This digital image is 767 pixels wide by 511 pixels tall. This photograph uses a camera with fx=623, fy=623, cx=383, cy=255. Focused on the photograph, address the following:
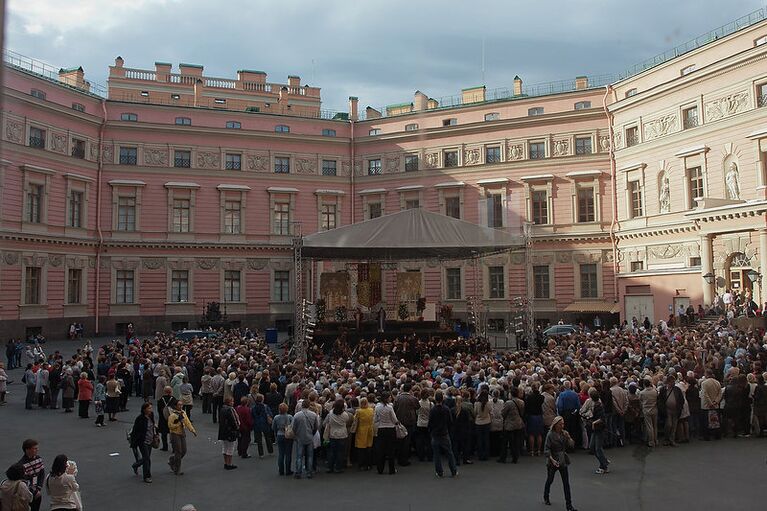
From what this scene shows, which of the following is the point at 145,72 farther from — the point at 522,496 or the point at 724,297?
the point at 522,496

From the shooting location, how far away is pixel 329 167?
1695 inches

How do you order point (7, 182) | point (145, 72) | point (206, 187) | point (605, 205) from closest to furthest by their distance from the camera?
point (7, 182)
point (605, 205)
point (206, 187)
point (145, 72)

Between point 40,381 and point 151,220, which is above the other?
point 151,220

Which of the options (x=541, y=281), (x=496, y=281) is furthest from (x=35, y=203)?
(x=541, y=281)

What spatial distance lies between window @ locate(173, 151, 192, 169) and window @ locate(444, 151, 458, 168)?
54.7 ft

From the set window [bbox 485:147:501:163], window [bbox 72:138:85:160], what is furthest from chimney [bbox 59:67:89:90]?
window [bbox 485:147:501:163]

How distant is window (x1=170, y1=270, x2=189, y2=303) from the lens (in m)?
38.8

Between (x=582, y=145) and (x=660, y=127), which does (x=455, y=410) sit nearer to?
(x=660, y=127)

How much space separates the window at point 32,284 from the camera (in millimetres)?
33094

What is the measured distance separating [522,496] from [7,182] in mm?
31672

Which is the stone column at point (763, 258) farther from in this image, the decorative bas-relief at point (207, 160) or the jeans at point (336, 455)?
the decorative bas-relief at point (207, 160)

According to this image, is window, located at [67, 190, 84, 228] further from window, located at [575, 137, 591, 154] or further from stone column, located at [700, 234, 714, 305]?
stone column, located at [700, 234, 714, 305]

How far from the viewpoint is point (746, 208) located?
25844 millimetres

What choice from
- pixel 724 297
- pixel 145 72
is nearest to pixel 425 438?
pixel 724 297
